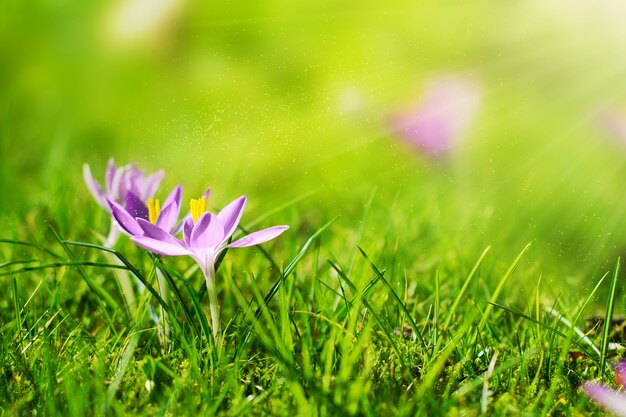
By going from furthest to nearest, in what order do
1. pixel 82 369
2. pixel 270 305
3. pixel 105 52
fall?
pixel 105 52 < pixel 270 305 < pixel 82 369

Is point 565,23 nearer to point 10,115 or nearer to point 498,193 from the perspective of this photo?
point 498,193

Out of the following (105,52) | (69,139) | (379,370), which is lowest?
(379,370)

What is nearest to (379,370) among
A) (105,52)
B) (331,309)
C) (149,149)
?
(331,309)

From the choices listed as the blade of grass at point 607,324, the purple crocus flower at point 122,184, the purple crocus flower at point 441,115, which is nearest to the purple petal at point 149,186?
the purple crocus flower at point 122,184

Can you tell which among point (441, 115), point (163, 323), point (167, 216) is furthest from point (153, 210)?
point (441, 115)

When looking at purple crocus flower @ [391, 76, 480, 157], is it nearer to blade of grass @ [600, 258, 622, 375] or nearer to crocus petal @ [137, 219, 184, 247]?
blade of grass @ [600, 258, 622, 375]

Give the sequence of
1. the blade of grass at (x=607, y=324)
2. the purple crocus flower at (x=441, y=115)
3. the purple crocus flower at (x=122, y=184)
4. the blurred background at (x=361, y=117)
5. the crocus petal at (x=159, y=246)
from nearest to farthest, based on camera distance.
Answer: the crocus petal at (x=159, y=246), the blade of grass at (x=607, y=324), the purple crocus flower at (x=122, y=184), the blurred background at (x=361, y=117), the purple crocus flower at (x=441, y=115)

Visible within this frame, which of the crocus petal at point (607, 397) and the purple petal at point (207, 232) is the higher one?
the purple petal at point (207, 232)

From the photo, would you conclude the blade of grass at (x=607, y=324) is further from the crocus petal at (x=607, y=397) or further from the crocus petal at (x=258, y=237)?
the crocus petal at (x=258, y=237)
